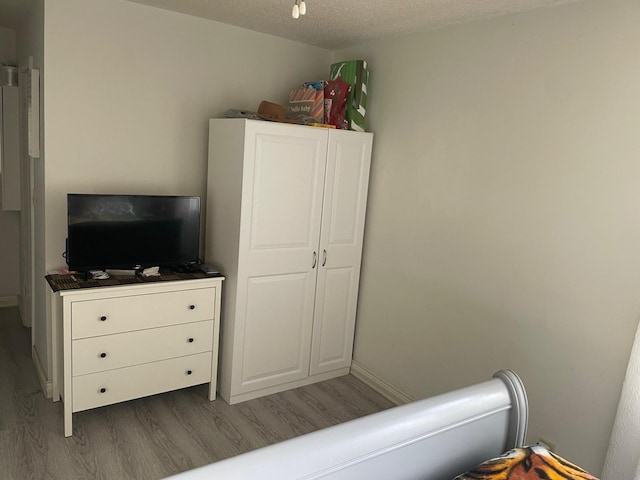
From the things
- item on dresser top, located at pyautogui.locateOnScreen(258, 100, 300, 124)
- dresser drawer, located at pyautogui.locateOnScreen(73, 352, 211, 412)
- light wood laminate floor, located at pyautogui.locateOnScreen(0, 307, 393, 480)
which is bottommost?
light wood laminate floor, located at pyautogui.locateOnScreen(0, 307, 393, 480)

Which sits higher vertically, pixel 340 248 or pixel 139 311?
pixel 340 248

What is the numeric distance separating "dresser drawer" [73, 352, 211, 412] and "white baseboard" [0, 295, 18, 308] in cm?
233

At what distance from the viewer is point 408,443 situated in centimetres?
150

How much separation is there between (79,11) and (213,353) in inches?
84.0

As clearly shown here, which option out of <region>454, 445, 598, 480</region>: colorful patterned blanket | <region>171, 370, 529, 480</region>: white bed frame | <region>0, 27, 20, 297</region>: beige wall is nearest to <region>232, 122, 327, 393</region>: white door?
<region>171, 370, 529, 480</region>: white bed frame

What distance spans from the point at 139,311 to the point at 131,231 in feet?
1.54

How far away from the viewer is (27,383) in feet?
10.4

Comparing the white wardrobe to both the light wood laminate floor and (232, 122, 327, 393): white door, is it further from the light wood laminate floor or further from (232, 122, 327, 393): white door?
the light wood laminate floor

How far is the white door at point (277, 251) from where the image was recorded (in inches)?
117

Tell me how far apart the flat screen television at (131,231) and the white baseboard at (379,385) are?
1455 mm

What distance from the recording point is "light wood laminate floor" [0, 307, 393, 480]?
2467mm

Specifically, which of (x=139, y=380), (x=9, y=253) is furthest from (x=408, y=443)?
(x=9, y=253)

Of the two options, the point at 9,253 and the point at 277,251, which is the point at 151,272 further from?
the point at 9,253

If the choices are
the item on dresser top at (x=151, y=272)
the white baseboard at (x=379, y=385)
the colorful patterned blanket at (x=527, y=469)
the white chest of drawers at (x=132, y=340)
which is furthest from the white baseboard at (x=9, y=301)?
the colorful patterned blanket at (x=527, y=469)
